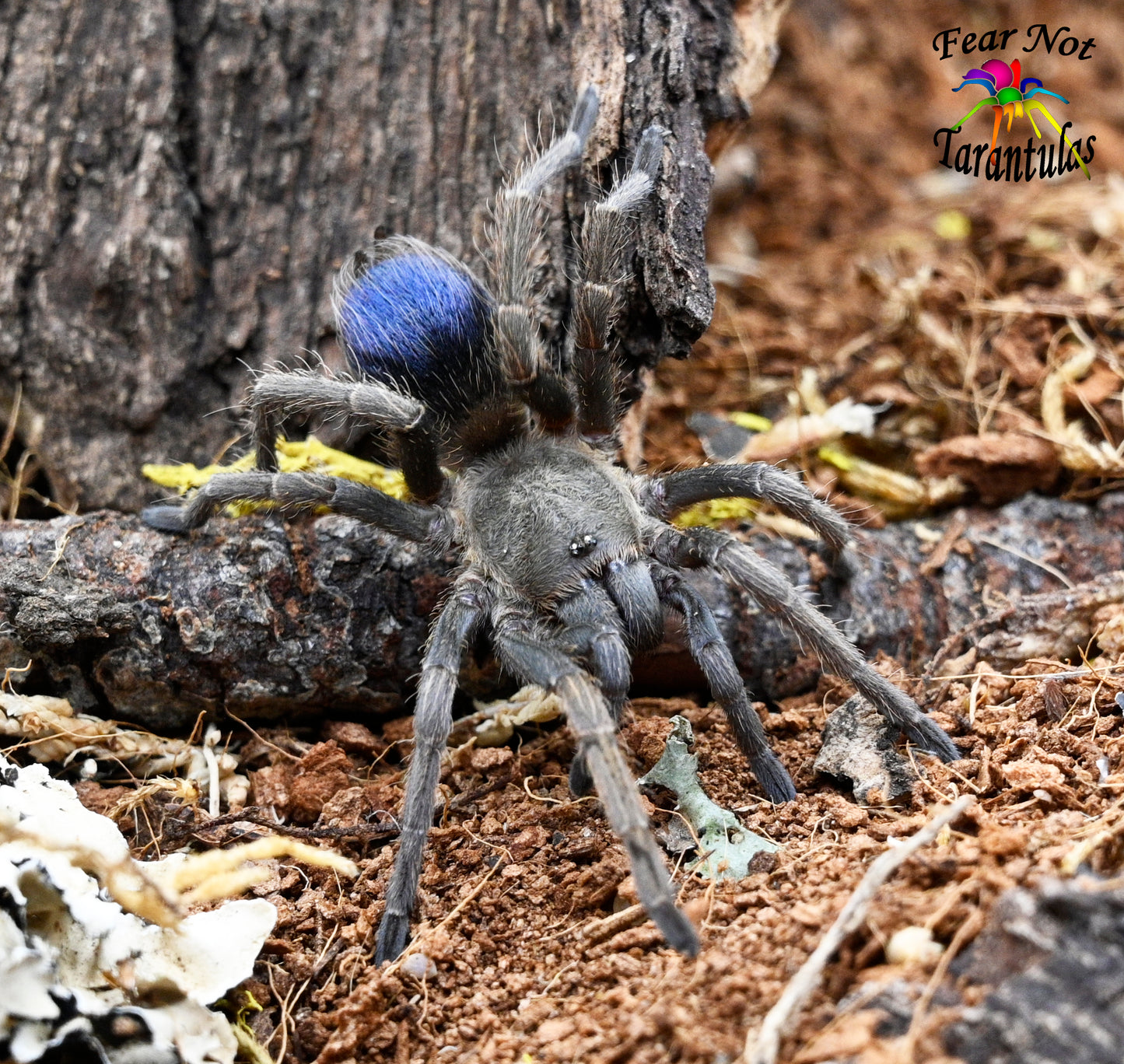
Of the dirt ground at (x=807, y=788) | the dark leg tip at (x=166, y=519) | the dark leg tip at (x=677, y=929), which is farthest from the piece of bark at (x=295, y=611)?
the dark leg tip at (x=677, y=929)

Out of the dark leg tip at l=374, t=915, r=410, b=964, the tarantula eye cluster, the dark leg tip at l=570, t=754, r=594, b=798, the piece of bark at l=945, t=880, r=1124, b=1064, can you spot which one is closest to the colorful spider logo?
the tarantula eye cluster

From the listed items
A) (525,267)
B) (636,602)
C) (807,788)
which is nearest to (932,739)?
(807,788)

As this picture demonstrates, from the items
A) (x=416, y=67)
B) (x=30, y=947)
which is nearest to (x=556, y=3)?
(x=416, y=67)

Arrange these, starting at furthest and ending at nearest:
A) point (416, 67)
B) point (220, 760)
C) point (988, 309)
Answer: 1. point (988, 309)
2. point (416, 67)
3. point (220, 760)

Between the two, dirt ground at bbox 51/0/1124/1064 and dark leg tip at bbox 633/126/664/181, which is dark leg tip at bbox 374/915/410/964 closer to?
dirt ground at bbox 51/0/1124/1064

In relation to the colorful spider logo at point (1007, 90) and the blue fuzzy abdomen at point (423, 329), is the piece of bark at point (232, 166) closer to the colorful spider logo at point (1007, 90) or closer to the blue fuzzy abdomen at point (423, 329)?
the blue fuzzy abdomen at point (423, 329)

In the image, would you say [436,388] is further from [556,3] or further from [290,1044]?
[290,1044]
